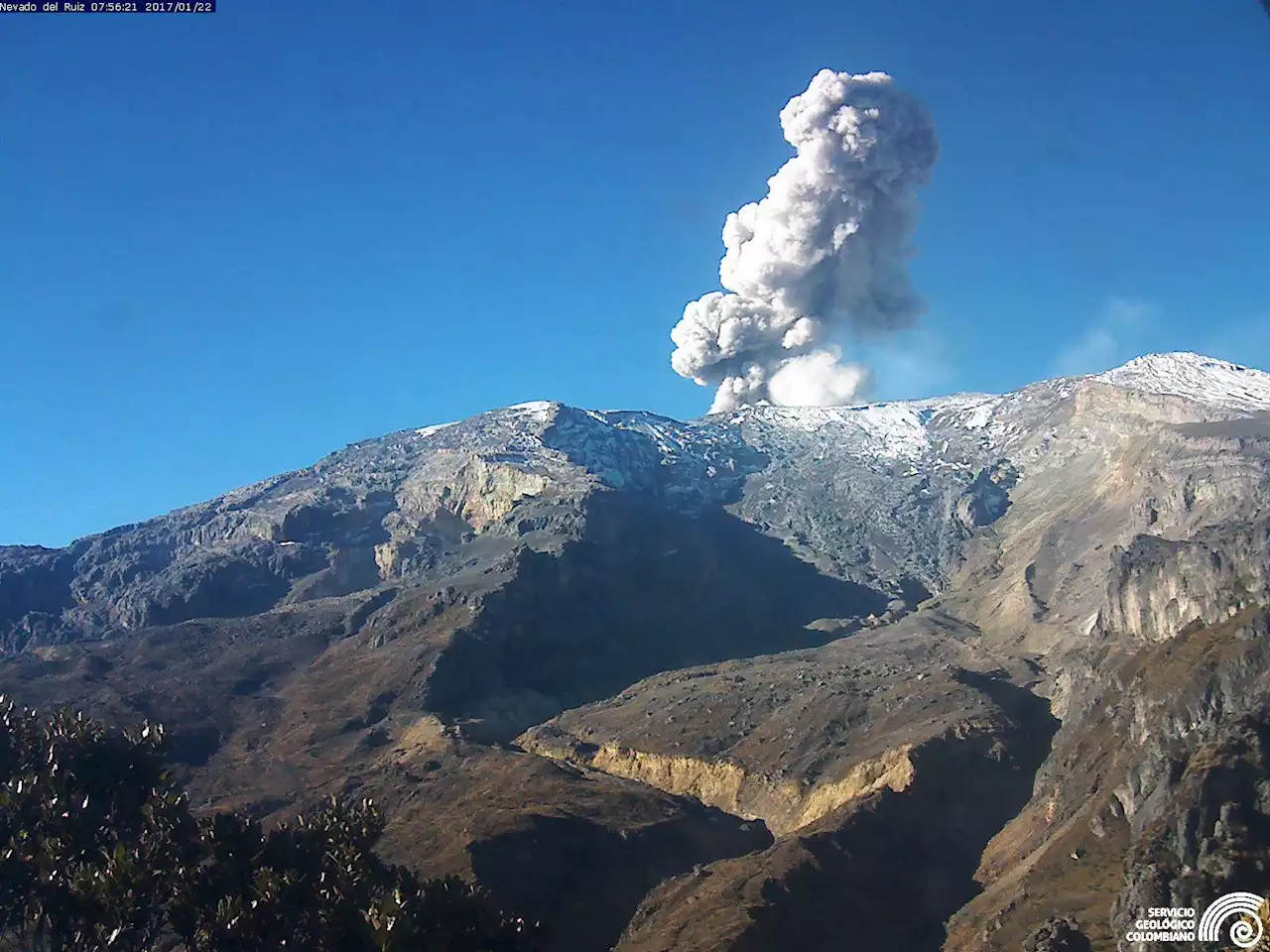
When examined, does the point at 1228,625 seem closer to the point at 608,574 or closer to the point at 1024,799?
the point at 1024,799

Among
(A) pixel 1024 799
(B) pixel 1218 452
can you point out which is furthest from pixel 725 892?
(B) pixel 1218 452

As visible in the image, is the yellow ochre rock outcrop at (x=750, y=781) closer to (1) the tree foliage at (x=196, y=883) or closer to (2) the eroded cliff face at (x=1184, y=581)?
(2) the eroded cliff face at (x=1184, y=581)

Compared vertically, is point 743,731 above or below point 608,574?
below

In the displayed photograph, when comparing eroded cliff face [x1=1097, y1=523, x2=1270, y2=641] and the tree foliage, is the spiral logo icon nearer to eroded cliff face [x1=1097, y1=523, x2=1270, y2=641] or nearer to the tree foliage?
the tree foliage

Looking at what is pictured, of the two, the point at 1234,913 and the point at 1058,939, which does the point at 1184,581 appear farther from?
the point at 1234,913

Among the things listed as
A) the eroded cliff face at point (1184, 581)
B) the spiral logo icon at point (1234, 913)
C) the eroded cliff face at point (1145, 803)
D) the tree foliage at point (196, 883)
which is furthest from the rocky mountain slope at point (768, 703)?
the tree foliage at point (196, 883)

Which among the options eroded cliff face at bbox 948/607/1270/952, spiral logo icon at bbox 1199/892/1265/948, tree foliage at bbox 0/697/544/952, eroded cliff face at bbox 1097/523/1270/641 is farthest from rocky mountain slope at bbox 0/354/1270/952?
tree foliage at bbox 0/697/544/952
